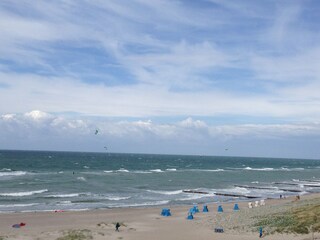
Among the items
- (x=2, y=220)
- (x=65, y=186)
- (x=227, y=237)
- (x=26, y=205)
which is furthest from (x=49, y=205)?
(x=227, y=237)

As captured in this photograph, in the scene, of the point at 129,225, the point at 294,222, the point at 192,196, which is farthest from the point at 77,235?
A: the point at 192,196

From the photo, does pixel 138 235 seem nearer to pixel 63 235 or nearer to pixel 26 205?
pixel 63 235

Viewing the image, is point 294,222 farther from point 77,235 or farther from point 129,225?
point 77,235

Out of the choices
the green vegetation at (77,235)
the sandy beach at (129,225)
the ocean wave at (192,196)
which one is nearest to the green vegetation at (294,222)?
the sandy beach at (129,225)

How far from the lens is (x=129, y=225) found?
29.7 m

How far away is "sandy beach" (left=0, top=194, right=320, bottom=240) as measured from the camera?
2502 centimetres

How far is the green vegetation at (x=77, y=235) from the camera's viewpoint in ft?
78.0

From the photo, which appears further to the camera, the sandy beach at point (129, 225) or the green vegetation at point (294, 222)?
the sandy beach at point (129, 225)

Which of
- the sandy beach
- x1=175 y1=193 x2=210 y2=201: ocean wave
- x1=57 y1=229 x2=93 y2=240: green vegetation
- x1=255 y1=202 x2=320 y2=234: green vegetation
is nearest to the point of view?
x1=57 y1=229 x2=93 y2=240: green vegetation

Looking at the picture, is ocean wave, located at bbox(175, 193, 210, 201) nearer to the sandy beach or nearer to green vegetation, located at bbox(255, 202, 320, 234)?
the sandy beach

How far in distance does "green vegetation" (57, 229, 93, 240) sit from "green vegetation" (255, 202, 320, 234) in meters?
10.5

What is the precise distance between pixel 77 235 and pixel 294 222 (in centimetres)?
1289

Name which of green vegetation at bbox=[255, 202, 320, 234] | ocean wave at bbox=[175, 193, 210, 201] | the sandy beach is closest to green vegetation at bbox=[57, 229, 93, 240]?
the sandy beach

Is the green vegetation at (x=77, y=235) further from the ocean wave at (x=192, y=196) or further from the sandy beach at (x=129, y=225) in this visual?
the ocean wave at (x=192, y=196)
